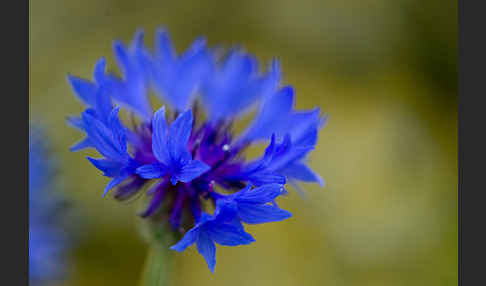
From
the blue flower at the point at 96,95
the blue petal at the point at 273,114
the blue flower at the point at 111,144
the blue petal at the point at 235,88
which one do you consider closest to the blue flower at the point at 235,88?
the blue petal at the point at 235,88

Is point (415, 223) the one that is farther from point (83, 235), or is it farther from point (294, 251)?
point (83, 235)

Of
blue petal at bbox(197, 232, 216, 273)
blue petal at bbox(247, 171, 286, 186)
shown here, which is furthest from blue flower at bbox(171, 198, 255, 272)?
blue petal at bbox(247, 171, 286, 186)

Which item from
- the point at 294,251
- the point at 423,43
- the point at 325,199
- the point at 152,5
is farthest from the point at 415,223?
the point at 152,5

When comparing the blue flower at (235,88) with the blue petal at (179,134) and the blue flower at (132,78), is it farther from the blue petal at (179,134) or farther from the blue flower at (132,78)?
the blue petal at (179,134)

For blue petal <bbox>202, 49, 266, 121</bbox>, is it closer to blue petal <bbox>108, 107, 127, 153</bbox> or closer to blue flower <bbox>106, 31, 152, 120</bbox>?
blue flower <bbox>106, 31, 152, 120</bbox>

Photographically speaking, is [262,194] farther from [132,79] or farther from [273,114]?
[132,79]

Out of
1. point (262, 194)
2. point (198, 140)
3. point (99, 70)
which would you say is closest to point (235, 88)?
point (198, 140)
